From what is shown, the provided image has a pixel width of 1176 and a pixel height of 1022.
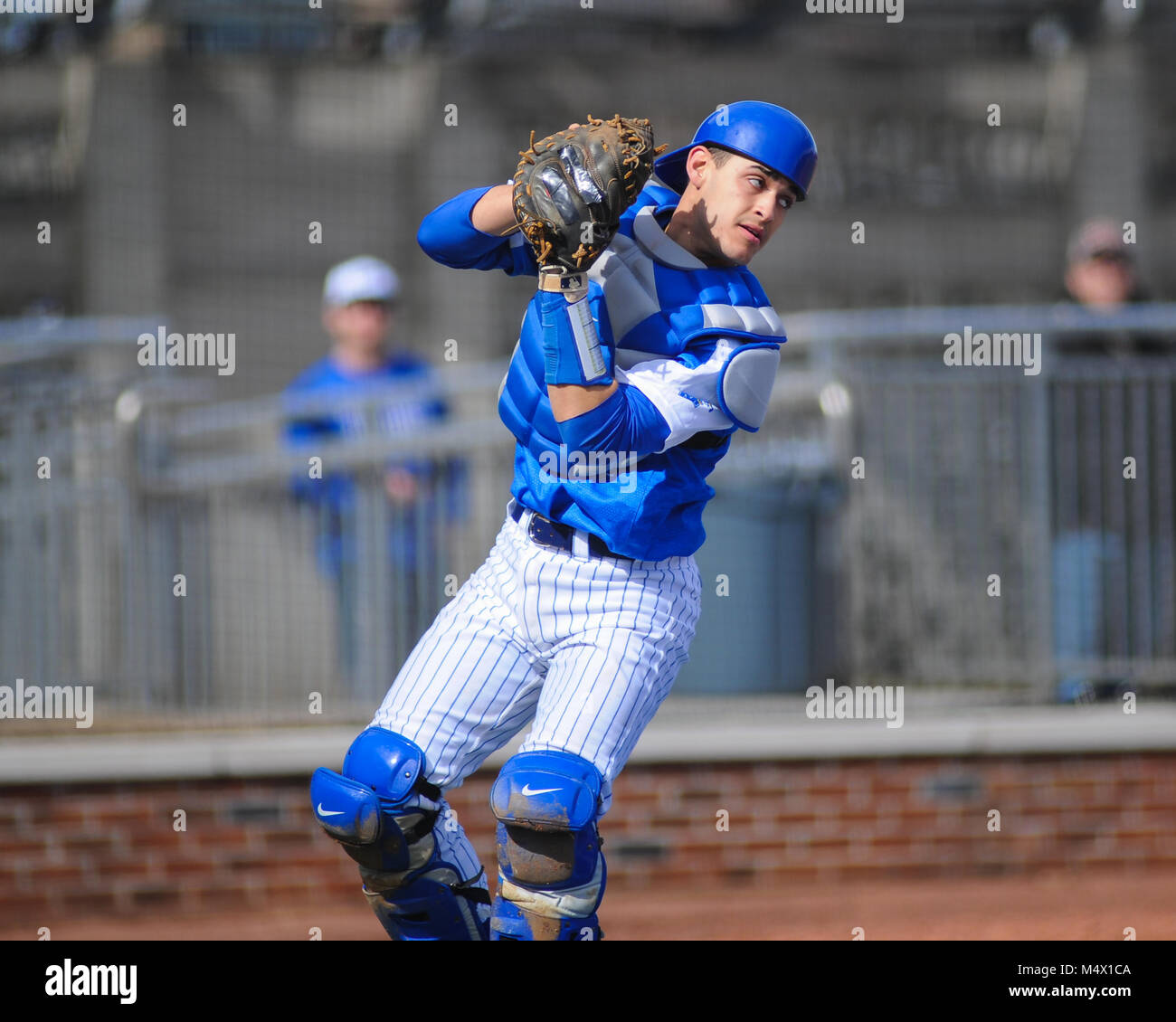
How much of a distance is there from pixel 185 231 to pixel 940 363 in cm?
614

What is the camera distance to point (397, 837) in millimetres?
3312

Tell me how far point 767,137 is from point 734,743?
10.1 feet

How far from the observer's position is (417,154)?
10.8 meters

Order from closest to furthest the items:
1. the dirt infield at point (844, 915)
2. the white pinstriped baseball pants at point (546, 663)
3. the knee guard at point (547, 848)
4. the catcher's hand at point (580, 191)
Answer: the catcher's hand at point (580, 191) < the knee guard at point (547, 848) < the white pinstriped baseball pants at point (546, 663) < the dirt infield at point (844, 915)

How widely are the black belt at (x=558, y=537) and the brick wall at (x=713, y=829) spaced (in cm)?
252

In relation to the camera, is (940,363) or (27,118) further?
(27,118)

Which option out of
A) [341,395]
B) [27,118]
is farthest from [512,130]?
[341,395]

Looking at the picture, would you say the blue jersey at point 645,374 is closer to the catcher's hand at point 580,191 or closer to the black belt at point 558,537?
the black belt at point 558,537

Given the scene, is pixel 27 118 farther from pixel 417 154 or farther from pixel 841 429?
pixel 841 429

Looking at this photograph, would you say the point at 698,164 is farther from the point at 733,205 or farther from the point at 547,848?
the point at 547,848

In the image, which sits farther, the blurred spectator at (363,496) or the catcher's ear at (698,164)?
the blurred spectator at (363,496)

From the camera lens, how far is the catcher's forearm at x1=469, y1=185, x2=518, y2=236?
327 centimetres

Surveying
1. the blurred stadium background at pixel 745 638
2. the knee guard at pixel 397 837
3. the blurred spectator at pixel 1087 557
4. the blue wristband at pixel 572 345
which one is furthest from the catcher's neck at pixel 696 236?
the blurred spectator at pixel 1087 557

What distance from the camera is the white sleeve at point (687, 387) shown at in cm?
316
